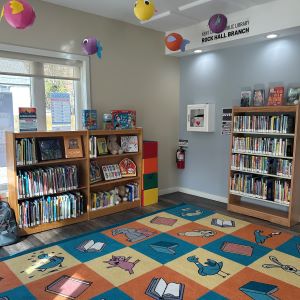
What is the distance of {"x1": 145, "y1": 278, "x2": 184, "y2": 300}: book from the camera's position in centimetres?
236

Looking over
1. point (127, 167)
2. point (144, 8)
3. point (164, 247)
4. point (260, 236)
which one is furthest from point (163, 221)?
point (144, 8)

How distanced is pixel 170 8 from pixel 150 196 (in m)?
2.91

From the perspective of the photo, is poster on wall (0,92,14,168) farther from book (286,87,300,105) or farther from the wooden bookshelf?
book (286,87,300,105)

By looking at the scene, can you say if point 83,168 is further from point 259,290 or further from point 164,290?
point 259,290

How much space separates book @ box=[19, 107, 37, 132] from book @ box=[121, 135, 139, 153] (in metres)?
1.42

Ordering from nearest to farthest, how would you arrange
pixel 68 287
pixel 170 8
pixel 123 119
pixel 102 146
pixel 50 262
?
pixel 68 287, pixel 50 262, pixel 170 8, pixel 102 146, pixel 123 119

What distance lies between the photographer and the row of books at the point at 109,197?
4203mm

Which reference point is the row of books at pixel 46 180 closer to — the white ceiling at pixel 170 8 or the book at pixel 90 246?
the book at pixel 90 246

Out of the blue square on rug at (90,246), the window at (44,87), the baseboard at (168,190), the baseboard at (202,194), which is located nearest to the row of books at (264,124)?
the baseboard at (202,194)

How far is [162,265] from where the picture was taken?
2830mm

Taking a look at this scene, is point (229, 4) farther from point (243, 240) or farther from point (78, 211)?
point (78, 211)

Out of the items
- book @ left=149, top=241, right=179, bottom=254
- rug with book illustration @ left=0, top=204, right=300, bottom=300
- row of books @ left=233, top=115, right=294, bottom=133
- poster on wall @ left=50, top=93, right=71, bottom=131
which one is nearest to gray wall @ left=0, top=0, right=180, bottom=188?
poster on wall @ left=50, top=93, right=71, bottom=131

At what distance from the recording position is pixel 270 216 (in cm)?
402

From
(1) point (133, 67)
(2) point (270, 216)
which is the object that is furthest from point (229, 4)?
(2) point (270, 216)
